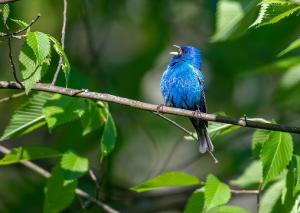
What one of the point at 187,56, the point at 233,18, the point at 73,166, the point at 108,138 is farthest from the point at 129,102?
the point at 187,56

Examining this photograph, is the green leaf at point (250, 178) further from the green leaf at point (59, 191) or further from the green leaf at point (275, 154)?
the green leaf at point (59, 191)

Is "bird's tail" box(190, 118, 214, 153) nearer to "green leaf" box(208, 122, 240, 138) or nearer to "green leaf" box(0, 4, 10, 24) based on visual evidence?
"green leaf" box(208, 122, 240, 138)

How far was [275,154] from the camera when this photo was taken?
4086 mm

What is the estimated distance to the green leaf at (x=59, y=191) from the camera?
460cm

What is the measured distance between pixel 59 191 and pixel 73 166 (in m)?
0.20

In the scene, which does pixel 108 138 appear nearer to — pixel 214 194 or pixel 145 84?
pixel 214 194

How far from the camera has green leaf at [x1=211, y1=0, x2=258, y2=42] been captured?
502cm

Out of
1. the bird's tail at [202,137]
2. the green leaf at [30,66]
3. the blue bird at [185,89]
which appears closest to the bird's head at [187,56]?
the blue bird at [185,89]

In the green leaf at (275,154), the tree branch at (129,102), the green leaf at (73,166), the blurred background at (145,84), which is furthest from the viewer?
the blurred background at (145,84)

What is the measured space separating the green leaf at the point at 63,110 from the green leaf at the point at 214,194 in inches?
37.5

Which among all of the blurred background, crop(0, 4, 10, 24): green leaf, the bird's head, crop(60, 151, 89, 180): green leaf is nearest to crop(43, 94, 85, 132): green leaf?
crop(60, 151, 89, 180): green leaf

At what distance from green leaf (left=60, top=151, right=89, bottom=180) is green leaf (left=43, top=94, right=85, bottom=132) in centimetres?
35

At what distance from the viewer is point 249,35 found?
322 inches

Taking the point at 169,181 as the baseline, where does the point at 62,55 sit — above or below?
above
